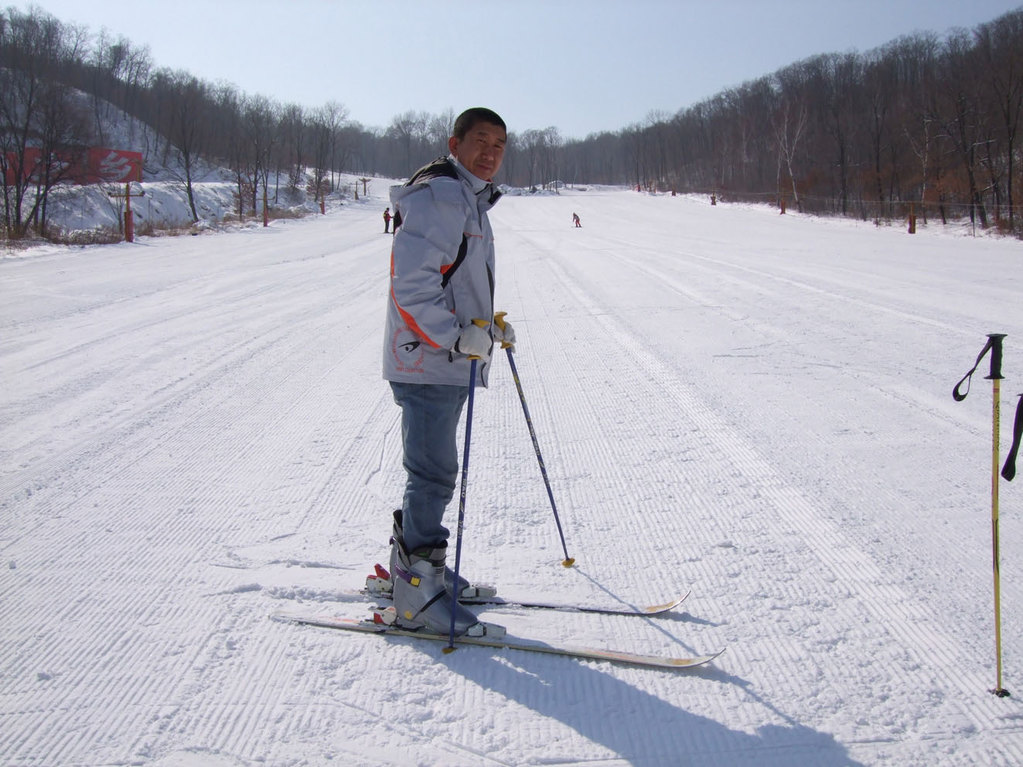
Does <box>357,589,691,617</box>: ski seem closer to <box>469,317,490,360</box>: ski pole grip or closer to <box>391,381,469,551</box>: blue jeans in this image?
<box>391,381,469,551</box>: blue jeans

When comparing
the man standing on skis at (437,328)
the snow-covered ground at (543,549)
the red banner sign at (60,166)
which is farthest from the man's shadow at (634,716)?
the red banner sign at (60,166)

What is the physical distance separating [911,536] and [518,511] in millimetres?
1955

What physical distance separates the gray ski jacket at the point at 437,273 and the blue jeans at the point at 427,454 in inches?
2.6

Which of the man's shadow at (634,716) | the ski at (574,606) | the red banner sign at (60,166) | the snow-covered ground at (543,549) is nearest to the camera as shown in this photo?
the man's shadow at (634,716)

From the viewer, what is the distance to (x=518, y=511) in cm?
389

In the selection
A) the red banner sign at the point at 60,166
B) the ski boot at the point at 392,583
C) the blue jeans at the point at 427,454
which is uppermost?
the red banner sign at the point at 60,166

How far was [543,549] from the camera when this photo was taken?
3.47 metres

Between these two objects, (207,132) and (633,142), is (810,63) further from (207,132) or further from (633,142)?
(207,132)

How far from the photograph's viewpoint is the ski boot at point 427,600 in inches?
109

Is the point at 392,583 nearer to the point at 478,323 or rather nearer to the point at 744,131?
the point at 478,323

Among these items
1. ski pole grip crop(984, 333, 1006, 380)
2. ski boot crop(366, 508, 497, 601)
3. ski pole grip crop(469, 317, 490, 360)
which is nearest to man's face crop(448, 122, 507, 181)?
ski pole grip crop(469, 317, 490, 360)

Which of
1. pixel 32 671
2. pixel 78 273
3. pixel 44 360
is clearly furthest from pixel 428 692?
pixel 78 273

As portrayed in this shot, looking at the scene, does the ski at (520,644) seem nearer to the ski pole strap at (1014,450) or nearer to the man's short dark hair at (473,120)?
the ski pole strap at (1014,450)

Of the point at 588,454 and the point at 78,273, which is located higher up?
the point at 78,273
